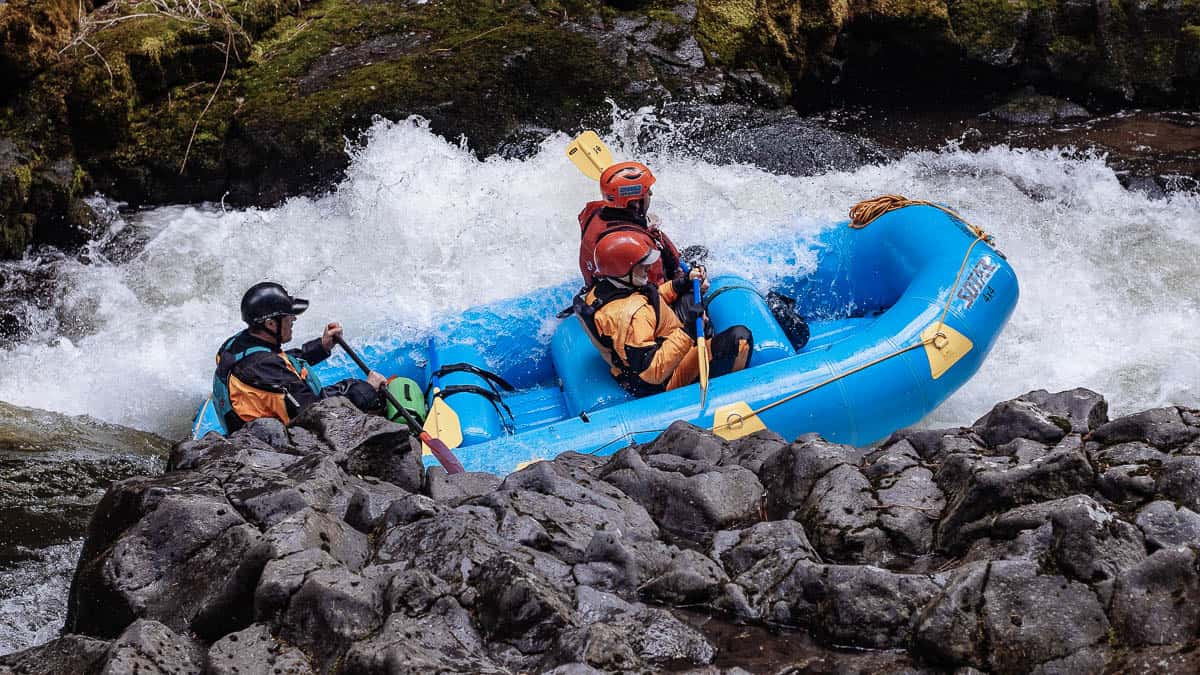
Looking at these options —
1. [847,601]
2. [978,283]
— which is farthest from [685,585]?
[978,283]

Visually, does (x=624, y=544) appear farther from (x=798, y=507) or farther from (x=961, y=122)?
(x=961, y=122)

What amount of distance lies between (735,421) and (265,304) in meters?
2.43

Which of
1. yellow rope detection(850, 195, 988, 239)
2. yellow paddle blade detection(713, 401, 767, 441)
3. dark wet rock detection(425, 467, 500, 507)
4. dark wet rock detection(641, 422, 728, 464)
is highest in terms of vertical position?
dark wet rock detection(425, 467, 500, 507)

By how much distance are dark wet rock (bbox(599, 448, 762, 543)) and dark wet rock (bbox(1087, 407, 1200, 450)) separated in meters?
1.20

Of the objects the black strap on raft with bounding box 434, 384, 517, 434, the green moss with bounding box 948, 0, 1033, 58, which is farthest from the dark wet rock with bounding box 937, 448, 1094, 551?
the green moss with bounding box 948, 0, 1033, 58

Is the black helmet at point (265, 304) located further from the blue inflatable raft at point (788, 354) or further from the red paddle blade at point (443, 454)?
the red paddle blade at point (443, 454)

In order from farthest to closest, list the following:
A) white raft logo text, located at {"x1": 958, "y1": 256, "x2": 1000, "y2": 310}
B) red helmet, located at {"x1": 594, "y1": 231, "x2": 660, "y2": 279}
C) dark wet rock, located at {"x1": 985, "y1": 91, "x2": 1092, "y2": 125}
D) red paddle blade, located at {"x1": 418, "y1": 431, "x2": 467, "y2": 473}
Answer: dark wet rock, located at {"x1": 985, "y1": 91, "x2": 1092, "y2": 125} → white raft logo text, located at {"x1": 958, "y1": 256, "x2": 1000, "y2": 310} → red helmet, located at {"x1": 594, "y1": 231, "x2": 660, "y2": 279} → red paddle blade, located at {"x1": 418, "y1": 431, "x2": 467, "y2": 473}

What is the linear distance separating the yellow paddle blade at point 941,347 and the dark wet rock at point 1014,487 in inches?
106

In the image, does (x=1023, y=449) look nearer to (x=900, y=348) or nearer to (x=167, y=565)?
(x=900, y=348)

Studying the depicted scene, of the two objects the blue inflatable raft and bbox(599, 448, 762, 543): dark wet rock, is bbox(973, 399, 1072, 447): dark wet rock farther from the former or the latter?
the blue inflatable raft

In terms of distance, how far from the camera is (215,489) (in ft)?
11.2

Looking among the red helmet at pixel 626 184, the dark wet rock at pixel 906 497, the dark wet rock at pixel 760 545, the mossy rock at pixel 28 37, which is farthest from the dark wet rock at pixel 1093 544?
the mossy rock at pixel 28 37

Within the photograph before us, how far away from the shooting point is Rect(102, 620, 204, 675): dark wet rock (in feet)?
8.36

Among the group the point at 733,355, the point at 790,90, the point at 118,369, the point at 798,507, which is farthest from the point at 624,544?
the point at 790,90
